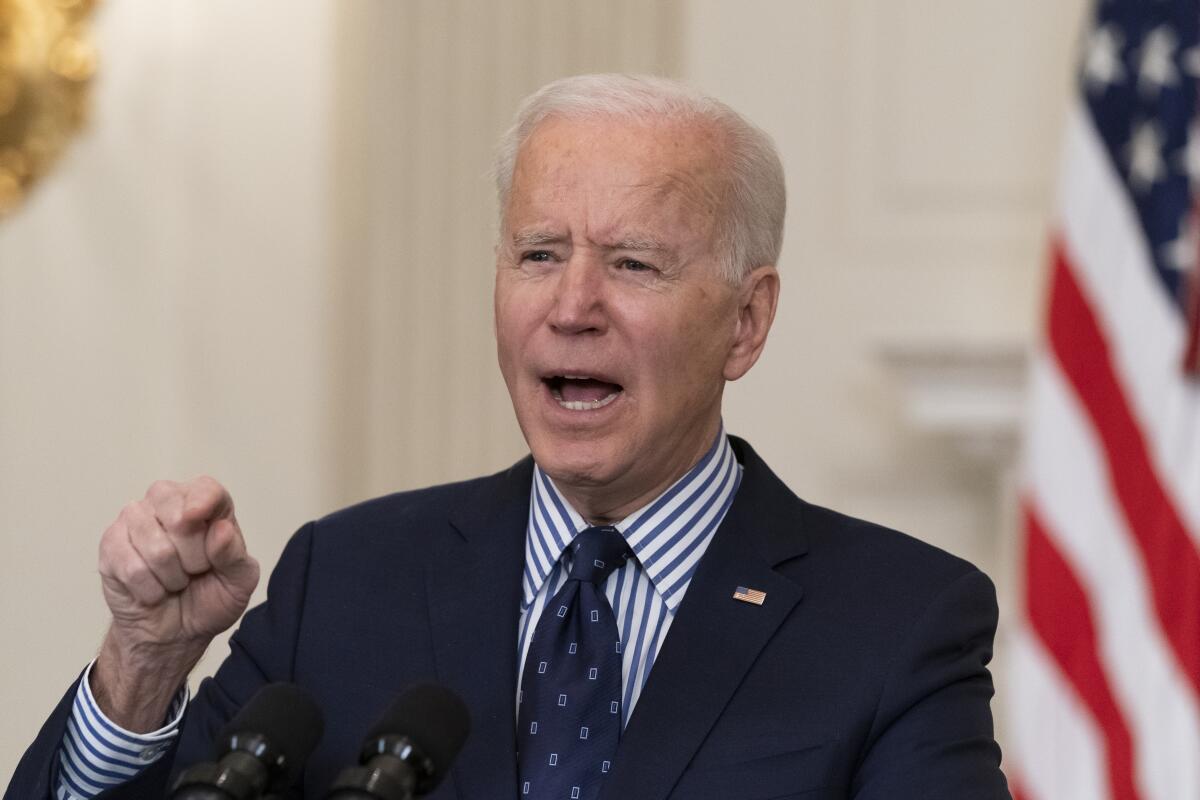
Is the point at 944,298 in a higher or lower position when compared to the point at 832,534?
lower

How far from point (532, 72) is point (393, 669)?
327 cm

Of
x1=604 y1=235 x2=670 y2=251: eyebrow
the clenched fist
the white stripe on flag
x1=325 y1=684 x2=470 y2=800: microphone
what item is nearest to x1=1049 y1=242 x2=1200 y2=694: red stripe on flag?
the white stripe on flag

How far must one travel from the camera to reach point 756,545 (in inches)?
88.9

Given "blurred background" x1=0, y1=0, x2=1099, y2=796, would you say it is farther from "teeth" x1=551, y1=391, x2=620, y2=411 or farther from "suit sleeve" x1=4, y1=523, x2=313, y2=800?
"teeth" x1=551, y1=391, x2=620, y2=411

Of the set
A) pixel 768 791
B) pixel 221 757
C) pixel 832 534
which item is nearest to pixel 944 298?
pixel 832 534

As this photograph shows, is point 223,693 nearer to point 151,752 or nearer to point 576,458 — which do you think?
point 151,752

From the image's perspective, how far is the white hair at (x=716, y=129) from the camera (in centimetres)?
220

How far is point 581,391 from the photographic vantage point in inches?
85.8

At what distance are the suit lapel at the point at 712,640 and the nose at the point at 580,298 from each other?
1.10 ft

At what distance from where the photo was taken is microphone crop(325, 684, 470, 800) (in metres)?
1.38

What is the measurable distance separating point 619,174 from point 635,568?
48cm

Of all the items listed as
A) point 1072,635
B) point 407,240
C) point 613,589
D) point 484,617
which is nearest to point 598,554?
point 613,589

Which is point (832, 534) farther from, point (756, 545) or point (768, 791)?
point (768, 791)

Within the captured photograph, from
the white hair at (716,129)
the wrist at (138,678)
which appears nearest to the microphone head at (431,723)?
the wrist at (138,678)
